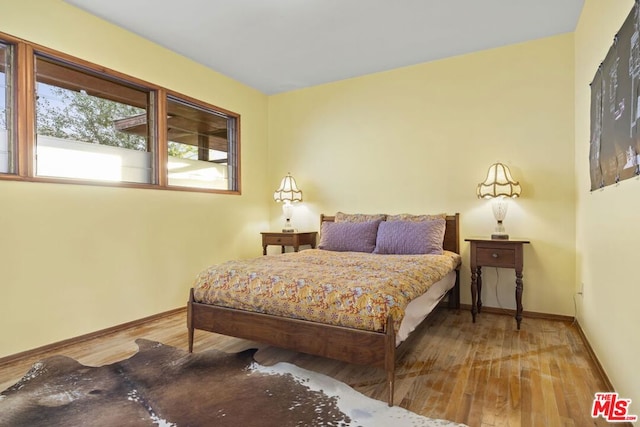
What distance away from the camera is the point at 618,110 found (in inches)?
70.8

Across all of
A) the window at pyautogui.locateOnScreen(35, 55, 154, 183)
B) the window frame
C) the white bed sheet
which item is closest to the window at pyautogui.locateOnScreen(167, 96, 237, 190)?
the window frame

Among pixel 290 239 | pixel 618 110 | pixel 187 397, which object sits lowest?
pixel 187 397

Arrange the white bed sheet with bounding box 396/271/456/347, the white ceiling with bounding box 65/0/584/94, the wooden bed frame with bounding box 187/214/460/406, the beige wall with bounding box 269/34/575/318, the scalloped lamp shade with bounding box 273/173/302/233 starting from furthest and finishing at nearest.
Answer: the scalloped lamp shade with bounding box 273/173/302/233 → the beige wall with bounding box 269/34/575/318 → the white ceiling with bounding box 65/0/584/94 → the white bed sheet with bounding box 396/271/456/347 → the wooden bed frame with bounding box 187/214/460/406

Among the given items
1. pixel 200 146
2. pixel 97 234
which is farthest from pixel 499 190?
pixel 97 234

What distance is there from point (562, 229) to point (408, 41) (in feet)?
7.51

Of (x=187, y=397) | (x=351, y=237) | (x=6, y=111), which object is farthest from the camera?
(x=351, y=237)

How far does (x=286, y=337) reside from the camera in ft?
6.93

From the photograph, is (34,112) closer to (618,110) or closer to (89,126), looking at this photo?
(89,126)

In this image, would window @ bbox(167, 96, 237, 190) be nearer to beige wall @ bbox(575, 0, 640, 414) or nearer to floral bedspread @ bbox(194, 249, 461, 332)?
floral bedspread @ bbox(194, 249, 461, 332)

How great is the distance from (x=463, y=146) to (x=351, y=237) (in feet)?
4.98

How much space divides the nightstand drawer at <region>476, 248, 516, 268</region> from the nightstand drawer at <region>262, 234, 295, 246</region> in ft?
6.76

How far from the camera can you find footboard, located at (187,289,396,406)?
1.81 meters

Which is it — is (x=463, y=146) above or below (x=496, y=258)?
above

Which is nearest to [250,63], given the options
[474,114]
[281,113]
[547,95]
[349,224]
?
[281,113]
